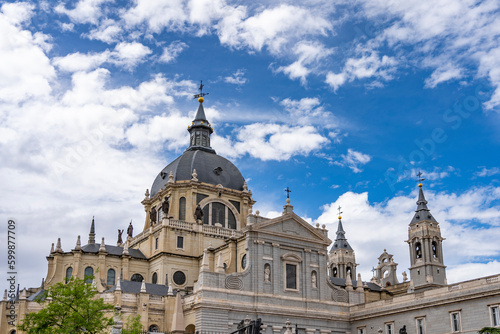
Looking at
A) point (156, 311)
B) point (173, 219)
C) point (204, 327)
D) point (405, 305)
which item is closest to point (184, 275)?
point (173, 219)

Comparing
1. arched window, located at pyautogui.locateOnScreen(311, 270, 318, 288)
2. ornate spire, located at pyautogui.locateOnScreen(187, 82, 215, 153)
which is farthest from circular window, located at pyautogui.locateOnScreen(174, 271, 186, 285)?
ornate spire, located at pyautogui.locateOnScreen(187, 82, 215, 153)

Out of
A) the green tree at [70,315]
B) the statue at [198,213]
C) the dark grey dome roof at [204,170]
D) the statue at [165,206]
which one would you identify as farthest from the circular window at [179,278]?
the green tree at [70,315]

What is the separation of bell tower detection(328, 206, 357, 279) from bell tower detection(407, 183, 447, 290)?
13.7 m

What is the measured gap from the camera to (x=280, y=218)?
199ft

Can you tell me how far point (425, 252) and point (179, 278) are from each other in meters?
37.0

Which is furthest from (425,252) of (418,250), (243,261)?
(243,261)

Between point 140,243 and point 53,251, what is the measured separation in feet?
37.2

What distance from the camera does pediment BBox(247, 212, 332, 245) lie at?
5972 cm

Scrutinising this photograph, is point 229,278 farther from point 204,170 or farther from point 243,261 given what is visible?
point 204,170

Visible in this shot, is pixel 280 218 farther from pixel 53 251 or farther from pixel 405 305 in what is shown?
pixel 53 251

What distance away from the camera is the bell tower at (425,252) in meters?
82.2

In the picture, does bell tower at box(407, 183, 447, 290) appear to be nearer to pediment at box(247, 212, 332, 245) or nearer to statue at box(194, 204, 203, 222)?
pediment at box(247, 212, 332, 245)

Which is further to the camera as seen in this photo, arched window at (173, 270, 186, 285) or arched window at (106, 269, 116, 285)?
arched window at (173, 270, 186, 285)

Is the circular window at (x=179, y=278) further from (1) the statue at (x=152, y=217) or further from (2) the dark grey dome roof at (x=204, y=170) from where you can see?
(2) the dark grey dome roof at (x=204, y=170)
